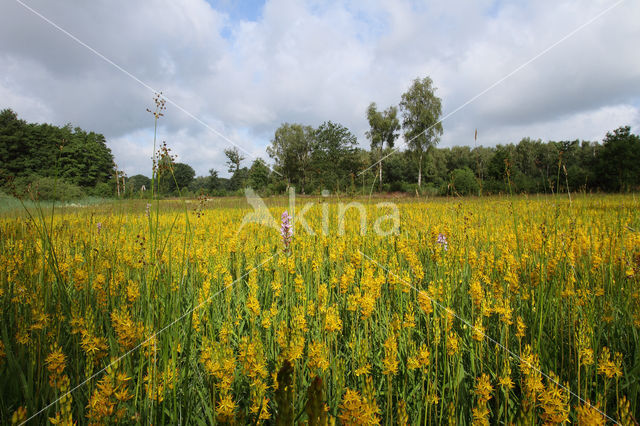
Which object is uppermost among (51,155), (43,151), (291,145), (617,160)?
(291,145)

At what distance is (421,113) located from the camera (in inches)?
1634

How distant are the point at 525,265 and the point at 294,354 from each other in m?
2.83

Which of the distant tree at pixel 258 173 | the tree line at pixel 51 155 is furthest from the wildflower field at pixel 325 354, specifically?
the distant tree at pixel 258 173

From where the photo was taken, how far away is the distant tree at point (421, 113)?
4041cm

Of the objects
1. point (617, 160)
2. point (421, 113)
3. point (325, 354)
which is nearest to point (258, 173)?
point (421, 113)

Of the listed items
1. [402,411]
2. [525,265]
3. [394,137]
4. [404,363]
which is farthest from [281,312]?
[394,137]

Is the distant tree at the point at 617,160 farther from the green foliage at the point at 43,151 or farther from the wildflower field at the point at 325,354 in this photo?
the green foliage at the point at 43,151

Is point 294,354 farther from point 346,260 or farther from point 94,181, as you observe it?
point 94,181

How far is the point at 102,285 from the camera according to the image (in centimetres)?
210

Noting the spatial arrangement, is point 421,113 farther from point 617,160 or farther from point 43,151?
point 43,151

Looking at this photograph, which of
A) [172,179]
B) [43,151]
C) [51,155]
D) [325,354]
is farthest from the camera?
[43,151]

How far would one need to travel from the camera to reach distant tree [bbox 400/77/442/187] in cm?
4041

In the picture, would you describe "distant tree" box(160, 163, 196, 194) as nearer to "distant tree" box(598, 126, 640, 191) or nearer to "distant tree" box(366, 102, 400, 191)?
"distant tree" box(598, 126, 640, 191)

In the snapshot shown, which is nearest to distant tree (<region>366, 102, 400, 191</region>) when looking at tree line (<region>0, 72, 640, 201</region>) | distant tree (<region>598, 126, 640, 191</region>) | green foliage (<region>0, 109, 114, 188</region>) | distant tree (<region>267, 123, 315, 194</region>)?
tree line (<region>0, 72, 640, 201</region>)
